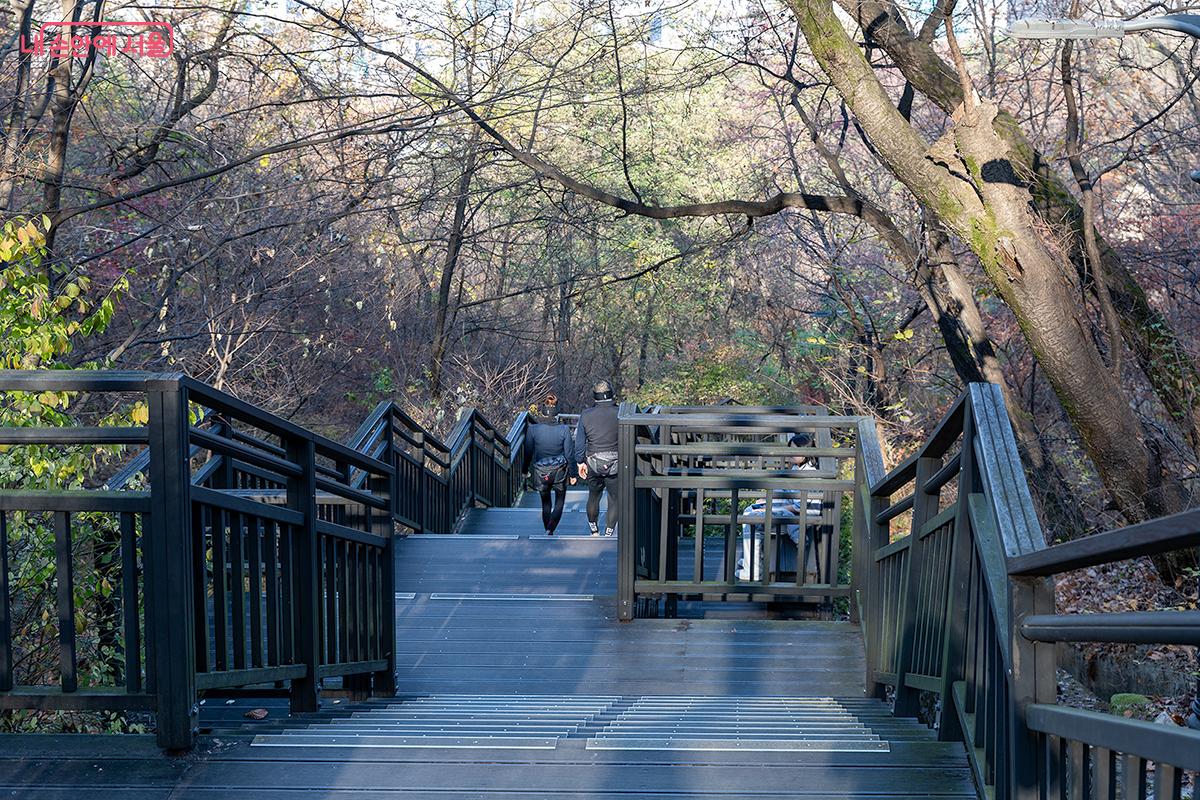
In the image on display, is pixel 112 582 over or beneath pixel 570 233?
beneath

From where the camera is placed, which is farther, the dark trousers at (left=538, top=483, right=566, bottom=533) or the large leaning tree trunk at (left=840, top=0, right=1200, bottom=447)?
the dark trousers at (left=538, top=483, right=566, bottom=533)

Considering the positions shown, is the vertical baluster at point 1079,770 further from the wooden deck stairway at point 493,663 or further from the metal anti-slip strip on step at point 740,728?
the metal anti-slip strip on step at point 740,728

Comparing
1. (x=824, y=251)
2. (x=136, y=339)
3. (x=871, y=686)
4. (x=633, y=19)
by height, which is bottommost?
(x=871, y=686)

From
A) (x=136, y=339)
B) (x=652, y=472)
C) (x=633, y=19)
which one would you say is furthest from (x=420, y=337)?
(x=652, y=472)

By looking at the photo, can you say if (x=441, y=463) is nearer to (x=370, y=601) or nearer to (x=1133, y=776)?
(x=370, y=601)

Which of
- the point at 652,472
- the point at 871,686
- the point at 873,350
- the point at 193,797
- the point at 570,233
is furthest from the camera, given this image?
the point at 570,233

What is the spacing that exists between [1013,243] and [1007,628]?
665 cm

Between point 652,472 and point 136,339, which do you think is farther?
point 136,339

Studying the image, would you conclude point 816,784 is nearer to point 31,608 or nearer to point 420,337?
point 31,608

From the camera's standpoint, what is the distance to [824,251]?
61.3ft

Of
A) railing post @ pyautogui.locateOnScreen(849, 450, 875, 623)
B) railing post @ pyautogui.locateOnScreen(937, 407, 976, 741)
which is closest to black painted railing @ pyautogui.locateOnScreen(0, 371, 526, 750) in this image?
railing post @ pyautogui.locateOnScreen(937, 407, 976, 741)

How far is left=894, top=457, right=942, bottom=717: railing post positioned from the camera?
15.0 ft

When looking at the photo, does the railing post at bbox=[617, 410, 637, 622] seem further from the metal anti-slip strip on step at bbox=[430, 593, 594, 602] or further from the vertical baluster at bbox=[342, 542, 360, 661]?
the vertical baluster at bbox=[342, 542, 360, 661]

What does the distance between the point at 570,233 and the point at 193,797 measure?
795 inches
